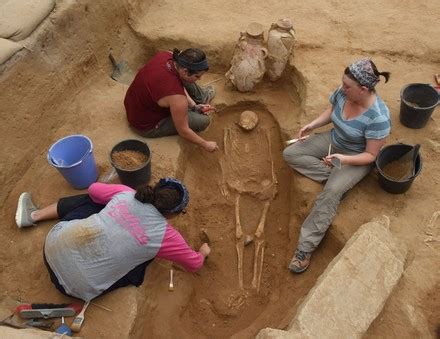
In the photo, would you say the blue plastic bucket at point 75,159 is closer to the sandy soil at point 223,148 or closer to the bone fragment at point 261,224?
the sandy soil at point 223,148

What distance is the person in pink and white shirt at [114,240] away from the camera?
333 centimetres

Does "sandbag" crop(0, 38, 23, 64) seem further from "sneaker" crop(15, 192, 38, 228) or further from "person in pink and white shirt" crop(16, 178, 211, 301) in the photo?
"person in pink and white shirt" crop(16, 178, 211, 301)

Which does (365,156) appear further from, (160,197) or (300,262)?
(160,197)

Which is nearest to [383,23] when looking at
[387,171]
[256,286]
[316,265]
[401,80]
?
[401,80]

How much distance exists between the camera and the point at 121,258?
3.40m

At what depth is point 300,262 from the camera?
4133mm

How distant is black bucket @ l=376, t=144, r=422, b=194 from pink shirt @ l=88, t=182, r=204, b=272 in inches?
71.5

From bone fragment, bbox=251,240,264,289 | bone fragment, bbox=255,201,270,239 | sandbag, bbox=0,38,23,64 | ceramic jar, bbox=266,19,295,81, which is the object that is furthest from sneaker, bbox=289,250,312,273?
sandbag, bbox=0,38,23,64

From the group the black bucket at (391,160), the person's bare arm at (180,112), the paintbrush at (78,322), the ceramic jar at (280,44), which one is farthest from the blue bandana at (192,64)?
the paintbrush at (78,322)

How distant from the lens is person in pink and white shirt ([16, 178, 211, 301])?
3334 mm

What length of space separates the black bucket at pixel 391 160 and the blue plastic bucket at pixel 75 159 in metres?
2.68

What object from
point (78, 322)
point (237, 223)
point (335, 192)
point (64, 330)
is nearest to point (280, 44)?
point (335, 192)

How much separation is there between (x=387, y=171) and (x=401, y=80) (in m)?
1.61

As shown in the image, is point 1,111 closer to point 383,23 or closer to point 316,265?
point 316,265
